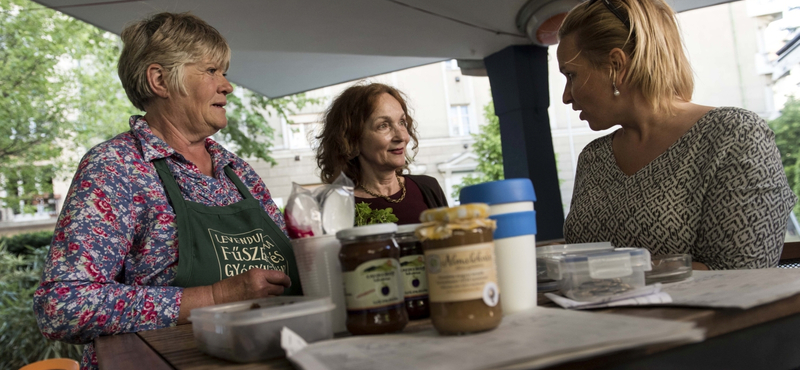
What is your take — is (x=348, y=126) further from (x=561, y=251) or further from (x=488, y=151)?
(x=488, y=151)

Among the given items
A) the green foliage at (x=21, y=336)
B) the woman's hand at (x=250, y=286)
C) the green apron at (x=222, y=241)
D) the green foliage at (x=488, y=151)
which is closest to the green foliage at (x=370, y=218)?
the green apron at (x=222, y=241)

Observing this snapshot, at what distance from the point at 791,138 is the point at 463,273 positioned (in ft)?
27.1

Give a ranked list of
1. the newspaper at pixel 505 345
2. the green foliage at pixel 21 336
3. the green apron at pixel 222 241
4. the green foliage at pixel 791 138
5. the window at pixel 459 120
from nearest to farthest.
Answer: the newspaper at pixel 505 345 → the green apron at pixel 222 241 → the green foliage at pixel 21 336 → the green foliage at pixel 791 138 → the window at pixel 459 120

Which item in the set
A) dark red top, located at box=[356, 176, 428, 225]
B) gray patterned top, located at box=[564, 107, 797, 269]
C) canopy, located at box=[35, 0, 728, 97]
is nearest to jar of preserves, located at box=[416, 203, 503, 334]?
gray patterned top, located at box=[564, 107, 797, 269]

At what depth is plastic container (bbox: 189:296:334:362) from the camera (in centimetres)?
70

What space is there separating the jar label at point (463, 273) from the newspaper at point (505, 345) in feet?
0.17

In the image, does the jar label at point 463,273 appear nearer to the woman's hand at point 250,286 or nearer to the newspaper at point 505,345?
the newspaper at point 505,345

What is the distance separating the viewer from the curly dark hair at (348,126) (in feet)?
8.12

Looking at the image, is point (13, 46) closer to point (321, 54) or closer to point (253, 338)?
point (321, 54)

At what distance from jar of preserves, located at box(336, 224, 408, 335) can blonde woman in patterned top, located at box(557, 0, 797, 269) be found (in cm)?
86

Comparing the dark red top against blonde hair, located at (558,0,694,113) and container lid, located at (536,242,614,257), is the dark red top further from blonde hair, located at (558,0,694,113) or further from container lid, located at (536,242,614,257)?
container lid, located at (536,242,614,257)

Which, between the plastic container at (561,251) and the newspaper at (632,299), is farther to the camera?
the plastic container at (561,251)

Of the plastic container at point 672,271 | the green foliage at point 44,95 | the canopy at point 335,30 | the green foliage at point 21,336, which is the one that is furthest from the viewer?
the green foliage at point 44,95

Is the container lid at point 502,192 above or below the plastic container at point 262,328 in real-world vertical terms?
above
